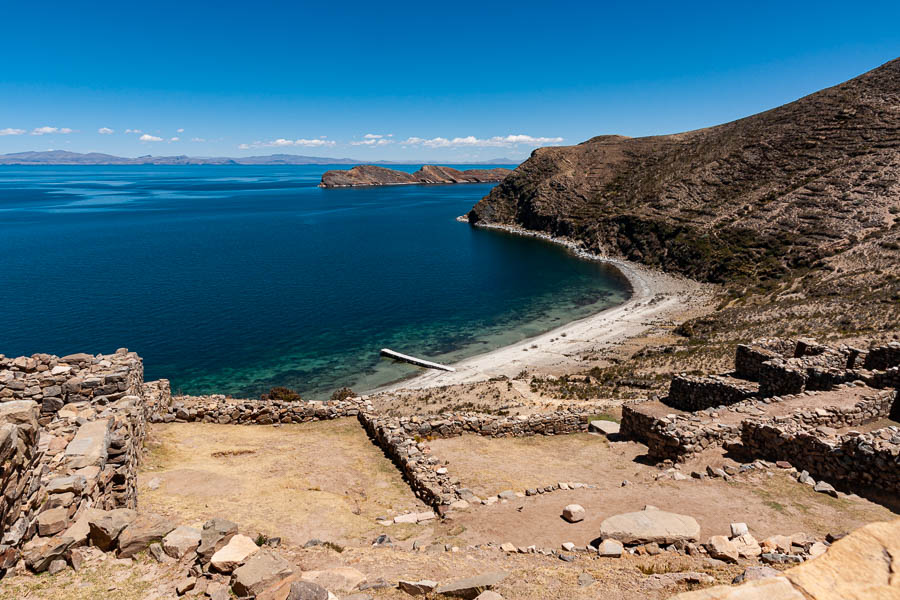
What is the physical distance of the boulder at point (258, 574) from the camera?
22.3 ft

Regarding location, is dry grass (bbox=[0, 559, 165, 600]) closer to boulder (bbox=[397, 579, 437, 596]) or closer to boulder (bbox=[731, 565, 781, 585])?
boulder (bbox=[397, 579, 437, 596])

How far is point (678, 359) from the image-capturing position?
37781 mm

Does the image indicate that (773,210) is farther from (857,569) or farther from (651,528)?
(857,569)

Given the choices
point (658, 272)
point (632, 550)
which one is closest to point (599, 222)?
point (658, 272)

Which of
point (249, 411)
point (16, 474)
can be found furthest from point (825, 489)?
point (249, 411)

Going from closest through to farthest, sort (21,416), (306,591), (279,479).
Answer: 1. (306,591)
2. (21,416)
3. (279,479)

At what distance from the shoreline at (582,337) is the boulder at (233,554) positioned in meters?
32.3

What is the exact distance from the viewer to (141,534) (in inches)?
321

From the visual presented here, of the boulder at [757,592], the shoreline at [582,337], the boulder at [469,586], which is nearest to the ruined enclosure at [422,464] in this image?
the boulder at [469,586]

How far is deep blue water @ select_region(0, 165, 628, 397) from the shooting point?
47.6m

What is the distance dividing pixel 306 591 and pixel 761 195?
99394mm

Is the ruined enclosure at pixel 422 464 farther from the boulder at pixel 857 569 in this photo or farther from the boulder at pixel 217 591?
the boulder at pixel 857 569

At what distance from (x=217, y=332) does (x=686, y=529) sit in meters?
54.5

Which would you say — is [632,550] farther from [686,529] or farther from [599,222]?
[599,222]
